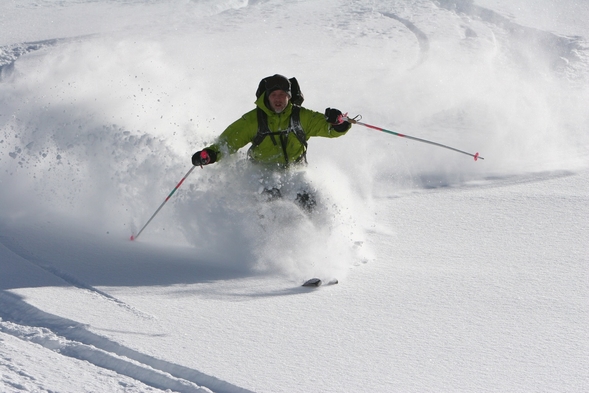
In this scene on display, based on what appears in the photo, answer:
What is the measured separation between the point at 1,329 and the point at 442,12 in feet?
45.3

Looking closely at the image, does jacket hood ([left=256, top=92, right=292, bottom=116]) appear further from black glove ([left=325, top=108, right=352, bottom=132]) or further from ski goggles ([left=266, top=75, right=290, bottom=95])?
black glove ([left=325, top=108, right=352, bottom=132])

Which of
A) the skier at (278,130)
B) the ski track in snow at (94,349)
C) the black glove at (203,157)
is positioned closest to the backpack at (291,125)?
the skier at (278,130)

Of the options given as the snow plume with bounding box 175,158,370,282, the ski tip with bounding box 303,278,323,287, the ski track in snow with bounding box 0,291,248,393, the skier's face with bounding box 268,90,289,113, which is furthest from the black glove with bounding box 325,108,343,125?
the ski track in snow with bounding box 0,291,248,393

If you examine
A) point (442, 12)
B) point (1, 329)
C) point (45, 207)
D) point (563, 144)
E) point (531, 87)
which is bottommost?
point (1, 329)

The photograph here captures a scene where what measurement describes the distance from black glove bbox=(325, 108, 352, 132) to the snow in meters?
0.48

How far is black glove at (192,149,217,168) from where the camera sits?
525 centimetres

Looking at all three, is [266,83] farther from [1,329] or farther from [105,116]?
[1,329]

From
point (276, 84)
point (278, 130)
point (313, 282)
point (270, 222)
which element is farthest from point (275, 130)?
point (313, 282)

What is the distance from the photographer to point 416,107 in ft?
35.8

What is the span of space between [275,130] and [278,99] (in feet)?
1.07

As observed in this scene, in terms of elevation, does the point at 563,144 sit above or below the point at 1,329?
above

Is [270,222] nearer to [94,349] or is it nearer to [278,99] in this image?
[278,99]

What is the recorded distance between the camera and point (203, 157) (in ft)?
17.3

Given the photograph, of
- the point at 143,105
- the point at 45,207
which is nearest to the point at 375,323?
the point at 45,207
